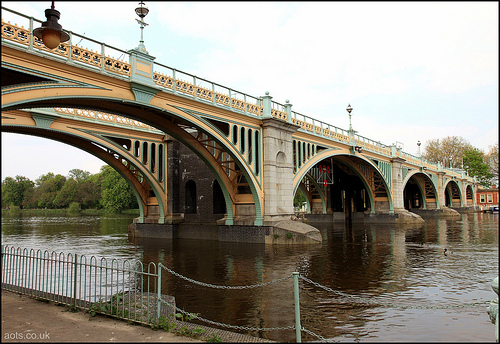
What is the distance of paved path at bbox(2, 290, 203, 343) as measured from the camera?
5.75m

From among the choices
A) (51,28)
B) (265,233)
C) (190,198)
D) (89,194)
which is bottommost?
(265,233)

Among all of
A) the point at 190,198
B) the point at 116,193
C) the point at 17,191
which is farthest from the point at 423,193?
the point at 17,191

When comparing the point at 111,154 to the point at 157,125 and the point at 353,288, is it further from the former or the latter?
the point at 353,288

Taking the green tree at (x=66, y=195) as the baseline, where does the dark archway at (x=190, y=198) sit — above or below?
below

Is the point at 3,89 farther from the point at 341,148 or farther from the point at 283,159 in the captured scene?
the point at 341,148

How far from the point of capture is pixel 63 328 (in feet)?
20.7

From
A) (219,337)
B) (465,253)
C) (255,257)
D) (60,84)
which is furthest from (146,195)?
(219,337)

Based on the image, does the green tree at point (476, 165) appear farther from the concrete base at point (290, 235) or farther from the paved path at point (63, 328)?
the paved path at point (63, 328)

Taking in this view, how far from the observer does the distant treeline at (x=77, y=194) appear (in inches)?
2886

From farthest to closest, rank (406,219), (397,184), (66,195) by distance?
(66,195) < (397,184) < (406,219)

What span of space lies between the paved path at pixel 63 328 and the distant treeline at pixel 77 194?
232ft

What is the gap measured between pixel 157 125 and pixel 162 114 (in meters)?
0.98

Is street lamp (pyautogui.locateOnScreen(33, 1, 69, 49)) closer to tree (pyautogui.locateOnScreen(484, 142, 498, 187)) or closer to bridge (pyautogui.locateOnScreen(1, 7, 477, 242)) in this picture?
bridge (pyautogui.locateOnScreen(1, 7, 477, 242))

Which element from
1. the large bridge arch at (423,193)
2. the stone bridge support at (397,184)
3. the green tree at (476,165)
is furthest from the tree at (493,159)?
the stone bridge support at (397,184)
